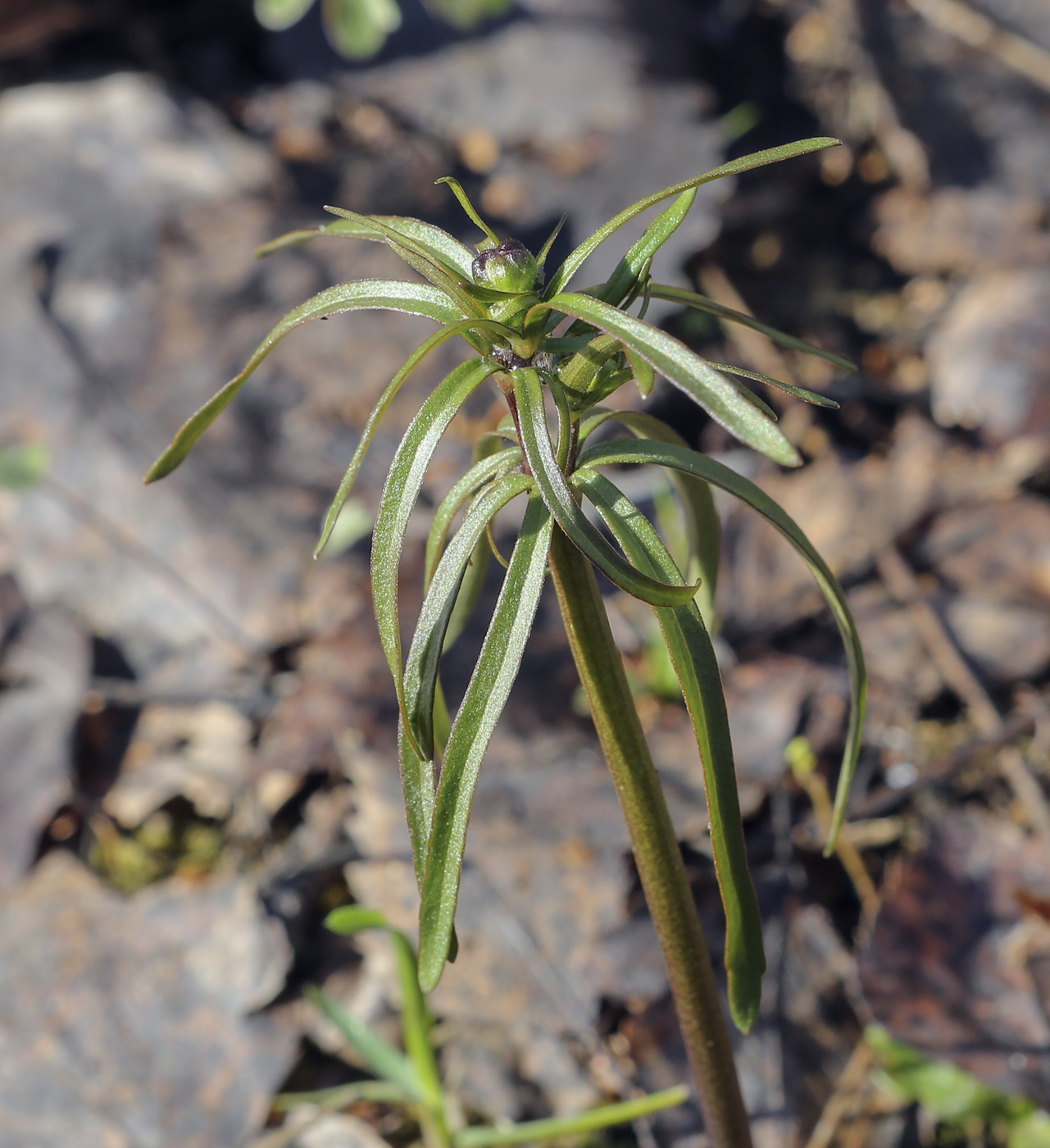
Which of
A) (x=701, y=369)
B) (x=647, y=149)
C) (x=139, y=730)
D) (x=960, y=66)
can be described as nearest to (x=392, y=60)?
(x=647, y=149)

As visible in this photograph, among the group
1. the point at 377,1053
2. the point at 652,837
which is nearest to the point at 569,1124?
the point at 377,1053

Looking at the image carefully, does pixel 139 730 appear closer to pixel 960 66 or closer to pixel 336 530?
pixel 336 530

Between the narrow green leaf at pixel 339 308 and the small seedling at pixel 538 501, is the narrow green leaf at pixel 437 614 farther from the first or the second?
the narrow green leaf at pixel 339 308

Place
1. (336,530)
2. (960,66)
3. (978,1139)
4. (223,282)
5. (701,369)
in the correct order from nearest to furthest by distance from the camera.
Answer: (701,369), (978,1139), (336,530), (223,282), (960,66)

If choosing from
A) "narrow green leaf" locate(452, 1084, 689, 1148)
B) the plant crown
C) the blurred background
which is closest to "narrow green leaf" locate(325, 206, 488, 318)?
the plant crown

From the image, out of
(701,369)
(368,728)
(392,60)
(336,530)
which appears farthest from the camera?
(392,60)

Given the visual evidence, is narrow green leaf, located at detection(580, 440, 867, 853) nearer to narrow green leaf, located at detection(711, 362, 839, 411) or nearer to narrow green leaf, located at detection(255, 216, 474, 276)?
narrow green leaf, located at detection(711, 362, 839, 411)

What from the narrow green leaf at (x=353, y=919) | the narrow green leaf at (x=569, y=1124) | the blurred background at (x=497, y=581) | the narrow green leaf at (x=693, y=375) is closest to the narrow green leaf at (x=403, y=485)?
the narrow green leaf at (x=693, y=375)

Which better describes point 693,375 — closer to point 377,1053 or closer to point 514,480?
point 514,480
